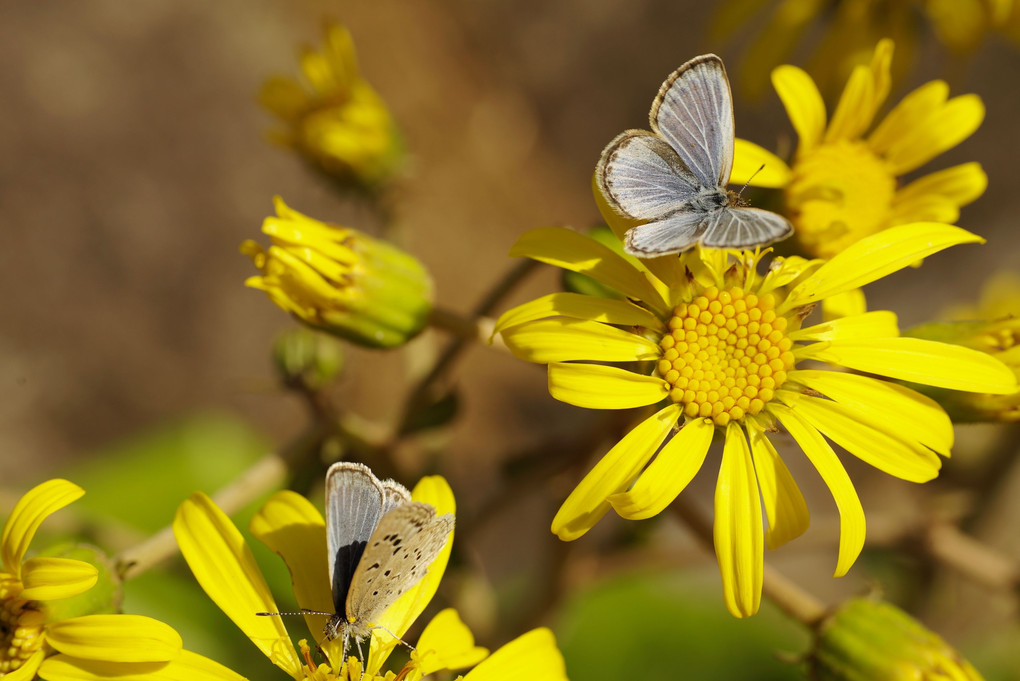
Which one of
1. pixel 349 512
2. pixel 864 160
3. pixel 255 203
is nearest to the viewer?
pixel 349 512

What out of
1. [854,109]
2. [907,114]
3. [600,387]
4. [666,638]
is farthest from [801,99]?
[666,638]

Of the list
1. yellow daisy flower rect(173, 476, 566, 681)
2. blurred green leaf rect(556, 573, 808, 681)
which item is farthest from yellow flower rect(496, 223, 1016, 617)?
blurred green leaf rect(556, 573, 808, 681)

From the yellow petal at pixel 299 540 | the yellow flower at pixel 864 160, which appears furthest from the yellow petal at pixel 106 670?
the yellow flower at pixel 864 160

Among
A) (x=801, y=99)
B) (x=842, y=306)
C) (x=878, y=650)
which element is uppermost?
(x=801, y=99)

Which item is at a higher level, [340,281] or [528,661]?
[340,281]

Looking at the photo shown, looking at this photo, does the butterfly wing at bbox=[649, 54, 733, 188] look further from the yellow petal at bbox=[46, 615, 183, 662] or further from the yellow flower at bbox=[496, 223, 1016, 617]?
the yellow petal at bbox=[46, 615, 183, 662]

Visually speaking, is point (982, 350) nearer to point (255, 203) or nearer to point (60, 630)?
point (60, 630)

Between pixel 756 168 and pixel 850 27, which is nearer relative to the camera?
pixel 756 168

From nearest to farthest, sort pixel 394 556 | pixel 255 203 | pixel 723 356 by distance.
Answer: pixel 394 556 → pixel 723 356 → pixel 255 203
